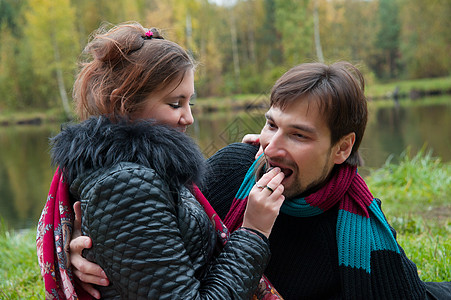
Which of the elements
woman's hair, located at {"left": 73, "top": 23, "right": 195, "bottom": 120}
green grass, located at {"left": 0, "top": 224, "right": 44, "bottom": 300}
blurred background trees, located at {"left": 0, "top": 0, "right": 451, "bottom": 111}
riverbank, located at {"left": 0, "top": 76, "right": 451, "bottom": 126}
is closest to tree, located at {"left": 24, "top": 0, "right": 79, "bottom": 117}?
blurred background trees, located at {"left": 0, "top": 0, "right": 451, "bottom": 111}

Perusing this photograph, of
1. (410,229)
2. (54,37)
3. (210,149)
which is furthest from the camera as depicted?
(54,37)

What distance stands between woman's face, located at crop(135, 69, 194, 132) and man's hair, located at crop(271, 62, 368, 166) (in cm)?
41

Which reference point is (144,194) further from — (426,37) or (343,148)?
(426,37)

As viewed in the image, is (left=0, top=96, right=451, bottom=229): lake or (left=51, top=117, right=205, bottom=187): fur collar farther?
(left=0, top=96, right=451, bottom=229): lake

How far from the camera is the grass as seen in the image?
2.85 meters

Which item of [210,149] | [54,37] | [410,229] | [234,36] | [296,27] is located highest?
[54,37]

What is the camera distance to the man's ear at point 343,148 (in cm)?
187

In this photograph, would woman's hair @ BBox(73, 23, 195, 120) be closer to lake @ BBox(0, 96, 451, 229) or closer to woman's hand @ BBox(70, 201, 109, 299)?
woman's hand @ BBox(70, 201, 109, 299)

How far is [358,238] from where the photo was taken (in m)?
1.82

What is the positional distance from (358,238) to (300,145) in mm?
488

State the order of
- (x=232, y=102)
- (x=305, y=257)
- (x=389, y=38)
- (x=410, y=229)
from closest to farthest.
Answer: (x=305, y=257), (x=410, y=229), (x=232, y=102), (x=389, y=38)

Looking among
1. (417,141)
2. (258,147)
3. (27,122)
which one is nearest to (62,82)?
(27,122)

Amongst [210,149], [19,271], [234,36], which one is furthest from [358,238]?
[234,36]

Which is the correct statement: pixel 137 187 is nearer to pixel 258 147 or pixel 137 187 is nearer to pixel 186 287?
pixel 186 287
